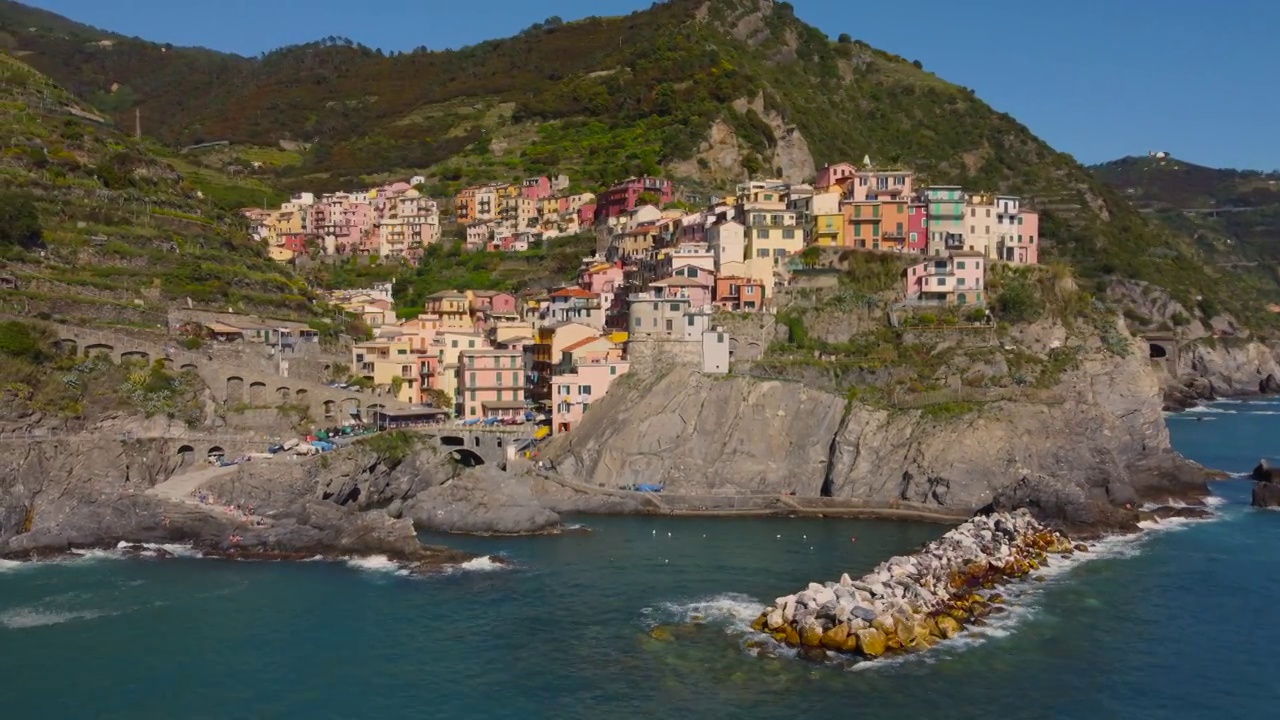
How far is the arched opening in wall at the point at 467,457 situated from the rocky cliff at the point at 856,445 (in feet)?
11.4

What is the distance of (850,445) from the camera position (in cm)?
4884

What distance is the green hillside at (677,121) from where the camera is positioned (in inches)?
3802

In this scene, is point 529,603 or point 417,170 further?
point 417,170

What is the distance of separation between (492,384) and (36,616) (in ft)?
89.2

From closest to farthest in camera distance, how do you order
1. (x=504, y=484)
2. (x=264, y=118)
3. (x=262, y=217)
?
1. (x=504, y=484)
2. (x=262, y=217)
3. (x=264, y=118)

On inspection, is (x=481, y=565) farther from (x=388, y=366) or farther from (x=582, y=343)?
(x=388, y=366)

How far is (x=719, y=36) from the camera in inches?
4579

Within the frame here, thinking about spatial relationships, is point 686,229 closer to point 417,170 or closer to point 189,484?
point 189,484

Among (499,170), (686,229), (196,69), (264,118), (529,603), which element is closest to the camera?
(529,603)

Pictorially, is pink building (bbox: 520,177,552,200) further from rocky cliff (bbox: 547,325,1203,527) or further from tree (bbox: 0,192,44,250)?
rocky cliff (bbox: 547,325,1203,527)

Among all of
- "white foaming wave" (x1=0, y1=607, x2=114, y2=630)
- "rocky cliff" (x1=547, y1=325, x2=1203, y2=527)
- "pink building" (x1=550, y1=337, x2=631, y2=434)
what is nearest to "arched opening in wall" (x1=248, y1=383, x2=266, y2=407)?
"pink building" (x1=550, y1=337, x2=631, y2=434)

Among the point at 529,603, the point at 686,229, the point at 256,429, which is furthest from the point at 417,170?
the point at 529,603

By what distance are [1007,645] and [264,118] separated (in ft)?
437

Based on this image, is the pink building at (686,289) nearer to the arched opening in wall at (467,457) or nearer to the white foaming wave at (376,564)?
the arched opening in wall at (467,457)
